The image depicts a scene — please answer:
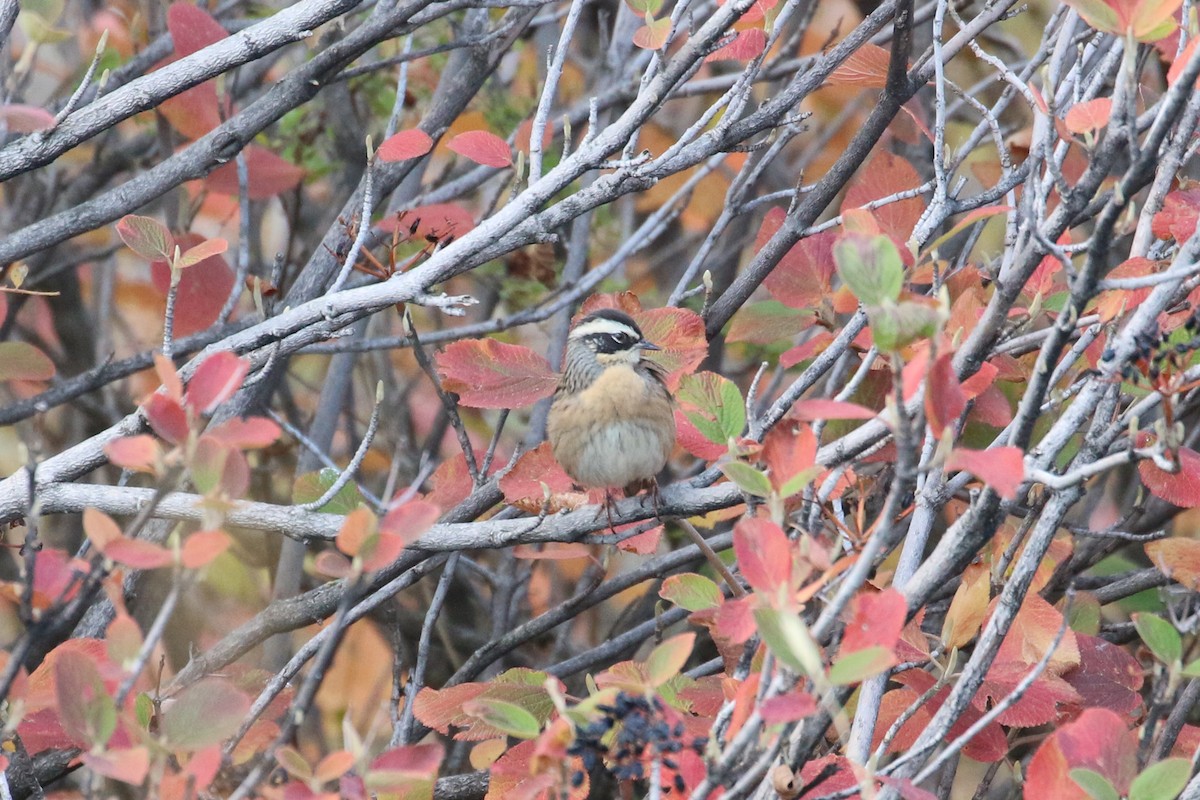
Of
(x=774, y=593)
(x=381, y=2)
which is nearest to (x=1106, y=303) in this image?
(x=774, y=593)

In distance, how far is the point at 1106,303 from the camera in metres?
2.97

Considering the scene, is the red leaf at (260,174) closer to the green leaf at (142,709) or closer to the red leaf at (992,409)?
the green leaf at (142,709)

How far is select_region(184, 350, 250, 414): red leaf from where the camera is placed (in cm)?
226

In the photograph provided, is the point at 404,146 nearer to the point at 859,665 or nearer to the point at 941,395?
the point at 941,395

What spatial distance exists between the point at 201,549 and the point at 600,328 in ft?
7.52

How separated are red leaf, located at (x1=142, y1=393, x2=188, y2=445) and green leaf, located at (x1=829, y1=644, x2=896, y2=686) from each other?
3.73 feet

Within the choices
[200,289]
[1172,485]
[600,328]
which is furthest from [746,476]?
[200,289]

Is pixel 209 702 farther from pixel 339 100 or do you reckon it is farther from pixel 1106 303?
pixel 339 100

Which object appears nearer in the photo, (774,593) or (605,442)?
(774,593)

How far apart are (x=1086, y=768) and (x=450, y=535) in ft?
4.89

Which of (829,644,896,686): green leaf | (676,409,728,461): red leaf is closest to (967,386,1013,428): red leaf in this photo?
(676,409,728,461): red leaf

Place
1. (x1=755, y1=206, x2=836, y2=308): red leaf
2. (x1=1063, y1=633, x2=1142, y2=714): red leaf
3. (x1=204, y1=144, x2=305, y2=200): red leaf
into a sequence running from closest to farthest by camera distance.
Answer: (x1=1063, y1=633, x2=1142, y2=714): red leaf, (x1=755, y1=206, x2=836, y2=308): red leaf, (x1=204, y1=144, x2=305, y2=200): red leaf

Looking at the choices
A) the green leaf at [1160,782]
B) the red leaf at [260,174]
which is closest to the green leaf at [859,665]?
the green leaf at [1160,782]

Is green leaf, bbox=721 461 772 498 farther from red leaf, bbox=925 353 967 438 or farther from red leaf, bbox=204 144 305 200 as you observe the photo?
red leaf, bbox=204 144 305 200
